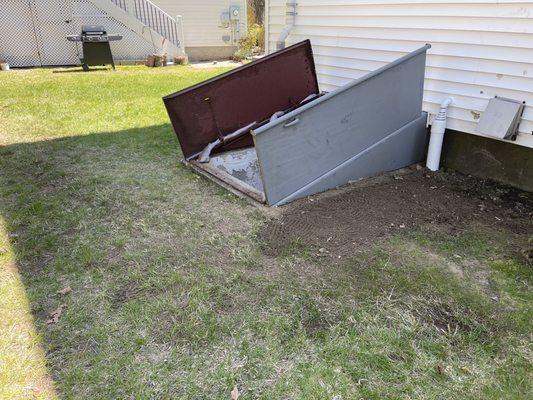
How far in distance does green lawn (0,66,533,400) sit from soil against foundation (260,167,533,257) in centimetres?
15

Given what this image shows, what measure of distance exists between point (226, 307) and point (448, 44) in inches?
127

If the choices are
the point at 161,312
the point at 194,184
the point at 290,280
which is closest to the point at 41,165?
the point at 194,184

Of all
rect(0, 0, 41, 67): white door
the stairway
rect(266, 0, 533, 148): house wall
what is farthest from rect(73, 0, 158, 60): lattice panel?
rect(266, 0, 533, 148): house wall

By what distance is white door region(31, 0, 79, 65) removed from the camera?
37.2 ft

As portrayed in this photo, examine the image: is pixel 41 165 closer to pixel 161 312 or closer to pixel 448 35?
pixel 161 312

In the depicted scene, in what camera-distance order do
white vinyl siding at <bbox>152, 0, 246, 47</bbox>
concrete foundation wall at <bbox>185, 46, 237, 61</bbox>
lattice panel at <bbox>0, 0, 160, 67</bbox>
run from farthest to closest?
concrete foundation wall at <bbox>185, 46, 237, 61</bbox>
white vinyl siding at <bbox>152, 0, 246, 47</bbox>
lattice panel at <bbox>0, 0, 160, 67</bbox>

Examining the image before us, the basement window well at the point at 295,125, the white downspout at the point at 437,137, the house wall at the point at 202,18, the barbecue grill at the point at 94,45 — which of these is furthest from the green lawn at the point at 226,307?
the house wall at the point at 202,18

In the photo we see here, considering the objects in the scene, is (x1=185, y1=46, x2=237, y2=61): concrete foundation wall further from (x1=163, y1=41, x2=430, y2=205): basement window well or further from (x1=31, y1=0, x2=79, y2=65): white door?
(x1=163, y1=41, x2=430, y2=205): basement window well

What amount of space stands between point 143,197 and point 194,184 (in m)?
0.52

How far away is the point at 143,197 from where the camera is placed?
150 inches

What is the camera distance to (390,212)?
348 cm

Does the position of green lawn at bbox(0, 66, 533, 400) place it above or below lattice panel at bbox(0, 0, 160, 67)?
below

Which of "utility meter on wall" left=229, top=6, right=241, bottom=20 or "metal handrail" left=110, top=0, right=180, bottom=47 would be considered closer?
"metal handrail" left=110, top=0, right=180, bottom=47

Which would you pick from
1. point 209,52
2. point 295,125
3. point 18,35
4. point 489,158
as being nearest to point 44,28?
point 18,35
